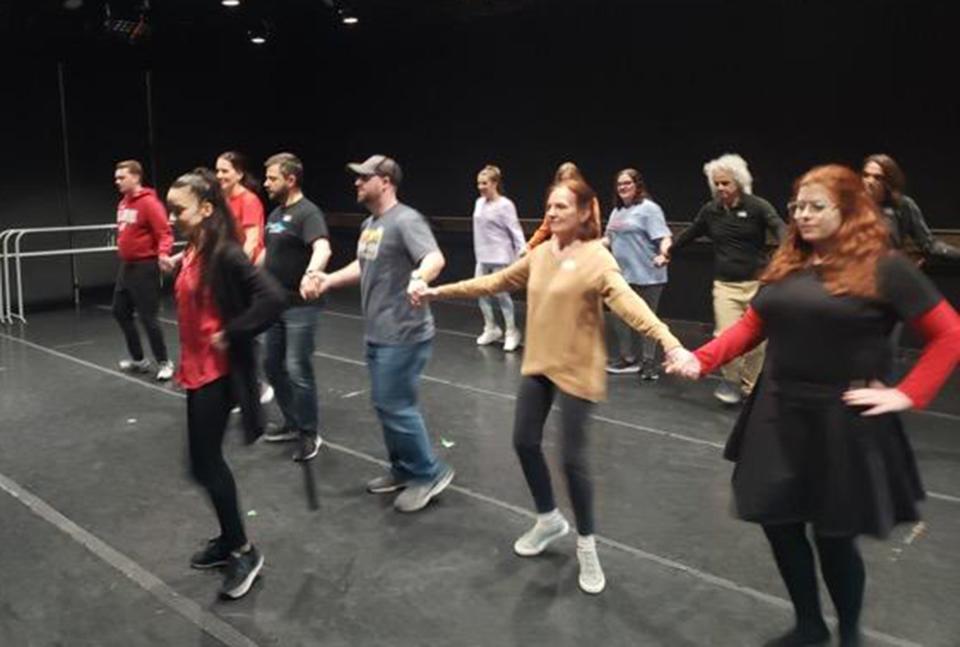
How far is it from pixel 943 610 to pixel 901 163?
4888 mm

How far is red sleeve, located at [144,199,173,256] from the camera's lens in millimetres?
5855

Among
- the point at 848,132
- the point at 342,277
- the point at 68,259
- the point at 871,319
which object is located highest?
the point at 848,132

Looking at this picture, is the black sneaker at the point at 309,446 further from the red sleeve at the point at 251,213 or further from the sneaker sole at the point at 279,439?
the red sleeve at the point at 251,213

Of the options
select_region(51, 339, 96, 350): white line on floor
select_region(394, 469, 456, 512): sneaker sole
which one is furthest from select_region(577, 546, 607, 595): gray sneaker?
select_region(51, 339, 96, 350): white line on floor

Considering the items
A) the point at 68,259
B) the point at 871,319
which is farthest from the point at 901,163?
the point at 68,259

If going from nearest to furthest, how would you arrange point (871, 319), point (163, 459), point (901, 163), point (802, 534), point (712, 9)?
1. point (871, 319)
2. point (802, 534)
3. point (163, 459)
4. point (901, 163)
5. point (712, 9)

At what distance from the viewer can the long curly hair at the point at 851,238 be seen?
207 centimetres

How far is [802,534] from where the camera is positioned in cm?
230

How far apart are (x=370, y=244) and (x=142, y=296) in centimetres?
322

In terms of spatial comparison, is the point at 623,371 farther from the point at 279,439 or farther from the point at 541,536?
the point at 541,536

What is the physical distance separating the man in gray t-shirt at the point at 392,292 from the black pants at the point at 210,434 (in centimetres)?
66

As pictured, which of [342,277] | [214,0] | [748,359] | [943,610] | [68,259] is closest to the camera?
[943,610]

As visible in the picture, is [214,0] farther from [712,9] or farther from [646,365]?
[646,365]

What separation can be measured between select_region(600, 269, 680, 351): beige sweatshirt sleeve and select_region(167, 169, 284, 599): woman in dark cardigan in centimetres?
107
